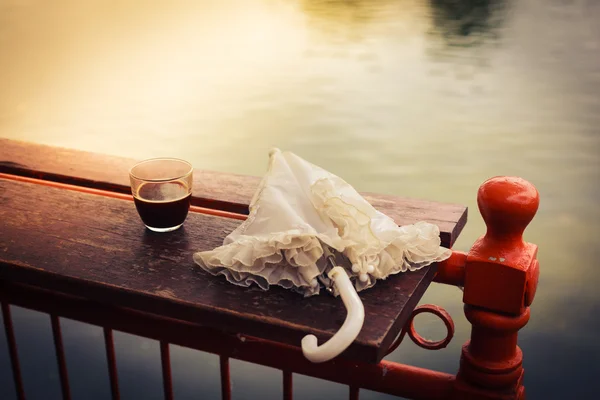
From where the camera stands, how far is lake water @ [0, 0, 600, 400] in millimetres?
3566

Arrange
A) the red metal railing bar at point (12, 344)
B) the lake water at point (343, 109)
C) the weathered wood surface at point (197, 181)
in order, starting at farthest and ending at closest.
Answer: the lake water at point (343, 109) < the red metal railing bar at point (12, 344) < the weathered wood surface at point (197, 181)

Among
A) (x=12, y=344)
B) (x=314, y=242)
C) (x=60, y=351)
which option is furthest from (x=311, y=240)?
(x=12, y=344)

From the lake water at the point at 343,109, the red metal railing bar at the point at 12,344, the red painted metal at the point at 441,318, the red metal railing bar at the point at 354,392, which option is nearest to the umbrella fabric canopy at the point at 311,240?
the red painted metal at the point at 441,318

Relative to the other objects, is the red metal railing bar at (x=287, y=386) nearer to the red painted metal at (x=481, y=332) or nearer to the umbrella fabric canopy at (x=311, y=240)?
the red painted metal at (x=481, y=332)

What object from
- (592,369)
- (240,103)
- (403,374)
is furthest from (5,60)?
(403,374)

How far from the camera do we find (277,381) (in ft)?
11.3

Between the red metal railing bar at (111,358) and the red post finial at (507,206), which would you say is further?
the red metal railing bar at (111,358)

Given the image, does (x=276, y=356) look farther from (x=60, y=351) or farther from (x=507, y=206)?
(x=60, y=351)

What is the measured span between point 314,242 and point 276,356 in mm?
276

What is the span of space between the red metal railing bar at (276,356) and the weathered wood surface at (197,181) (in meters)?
0.24

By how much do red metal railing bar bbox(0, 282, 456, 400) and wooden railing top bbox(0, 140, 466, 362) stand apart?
119mm

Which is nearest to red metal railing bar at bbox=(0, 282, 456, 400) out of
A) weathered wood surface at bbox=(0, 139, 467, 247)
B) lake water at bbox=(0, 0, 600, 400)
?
weathered wood surface at bbox=(0, 139, 467, 247)

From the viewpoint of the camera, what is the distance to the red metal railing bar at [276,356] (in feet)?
3.46

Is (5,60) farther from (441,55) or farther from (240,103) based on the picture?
(441,55)
